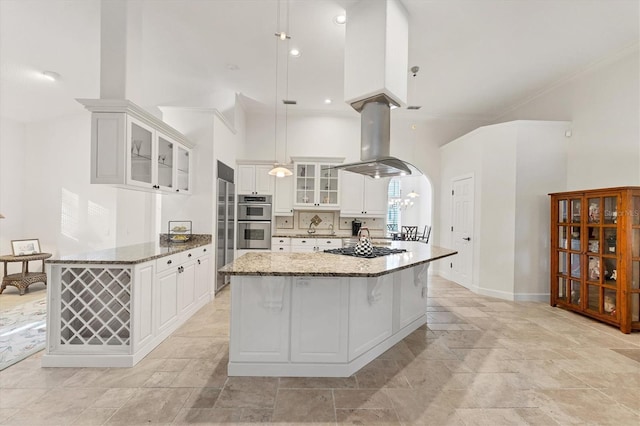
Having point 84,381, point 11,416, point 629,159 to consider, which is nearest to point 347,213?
point 629,159

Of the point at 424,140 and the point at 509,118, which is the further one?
the point at 424,140

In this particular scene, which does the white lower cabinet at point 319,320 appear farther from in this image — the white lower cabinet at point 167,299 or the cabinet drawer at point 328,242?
the cabinet drawer at point 328,242

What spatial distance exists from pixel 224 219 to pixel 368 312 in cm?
309

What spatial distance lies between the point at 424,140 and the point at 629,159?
3219 mm

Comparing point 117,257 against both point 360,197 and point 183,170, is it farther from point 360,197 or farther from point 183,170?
point 360,197

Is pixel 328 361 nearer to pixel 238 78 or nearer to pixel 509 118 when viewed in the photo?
pixel 238 78

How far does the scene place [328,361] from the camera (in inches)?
91.1

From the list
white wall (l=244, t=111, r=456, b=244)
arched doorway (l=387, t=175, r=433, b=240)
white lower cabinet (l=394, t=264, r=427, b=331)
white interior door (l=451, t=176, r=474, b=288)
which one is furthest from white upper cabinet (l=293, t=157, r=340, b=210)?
arched doorway (l=387, t=175, r=433, b=240)

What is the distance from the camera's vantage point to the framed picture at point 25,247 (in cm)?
457

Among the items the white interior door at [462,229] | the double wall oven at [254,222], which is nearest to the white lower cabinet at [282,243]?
the double wall oven at [254,222]

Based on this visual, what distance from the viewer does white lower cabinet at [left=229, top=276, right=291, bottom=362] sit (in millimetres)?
2277

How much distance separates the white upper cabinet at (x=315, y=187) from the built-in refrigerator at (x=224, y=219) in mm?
1274

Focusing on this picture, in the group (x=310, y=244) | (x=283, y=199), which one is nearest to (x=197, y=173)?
(x=283, y=199)

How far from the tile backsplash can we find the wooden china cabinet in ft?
9.47
